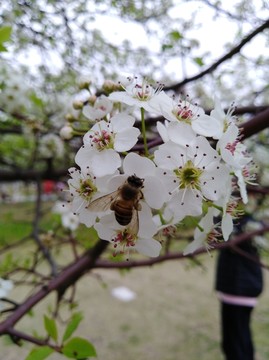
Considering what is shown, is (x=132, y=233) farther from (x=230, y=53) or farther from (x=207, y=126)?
(x=230, y=53)

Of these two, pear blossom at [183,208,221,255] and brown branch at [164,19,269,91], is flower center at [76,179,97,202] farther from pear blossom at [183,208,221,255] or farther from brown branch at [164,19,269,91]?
brown branch at [164,19,269,91]

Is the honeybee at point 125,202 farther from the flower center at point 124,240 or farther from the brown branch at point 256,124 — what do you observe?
the brown branch at point 256,124

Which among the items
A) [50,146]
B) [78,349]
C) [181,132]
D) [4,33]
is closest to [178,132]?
[181,132]

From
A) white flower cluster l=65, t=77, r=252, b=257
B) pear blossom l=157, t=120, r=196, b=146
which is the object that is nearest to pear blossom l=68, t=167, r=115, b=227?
white flower cluster l=65, t=77, r=252, b=257

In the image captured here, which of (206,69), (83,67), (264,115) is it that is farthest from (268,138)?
(264,115)

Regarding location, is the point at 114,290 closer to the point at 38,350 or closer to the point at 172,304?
the point at 172,304

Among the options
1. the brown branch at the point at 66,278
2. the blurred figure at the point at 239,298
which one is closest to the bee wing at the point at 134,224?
the brown branch at the point at 66,278
